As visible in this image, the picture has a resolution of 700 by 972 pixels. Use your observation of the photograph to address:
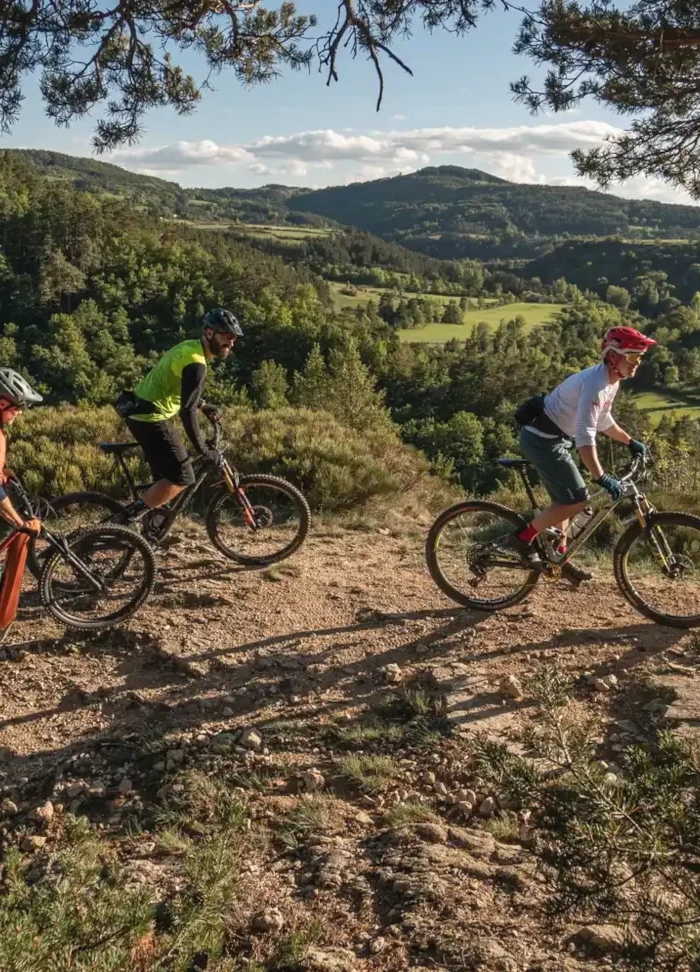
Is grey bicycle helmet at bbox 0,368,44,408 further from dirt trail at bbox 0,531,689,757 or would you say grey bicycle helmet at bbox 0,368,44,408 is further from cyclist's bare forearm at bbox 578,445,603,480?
cyclist's bare forearm at bbox 578,445,603,480

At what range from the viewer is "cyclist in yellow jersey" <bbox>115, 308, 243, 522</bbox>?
5.11m

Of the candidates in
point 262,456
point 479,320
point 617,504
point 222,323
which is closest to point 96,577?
point 222,323

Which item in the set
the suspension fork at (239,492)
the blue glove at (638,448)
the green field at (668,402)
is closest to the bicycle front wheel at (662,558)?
the blue glove at (638,448)

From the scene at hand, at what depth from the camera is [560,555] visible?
5.18 meters

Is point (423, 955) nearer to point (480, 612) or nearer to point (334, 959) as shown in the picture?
point (334, 959)

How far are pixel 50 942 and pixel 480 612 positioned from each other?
3.85 meters

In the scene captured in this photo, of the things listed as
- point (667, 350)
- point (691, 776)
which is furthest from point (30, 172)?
point (691, 776)

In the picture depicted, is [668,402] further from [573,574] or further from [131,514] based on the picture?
[131,514]

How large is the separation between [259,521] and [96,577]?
5.05 ft

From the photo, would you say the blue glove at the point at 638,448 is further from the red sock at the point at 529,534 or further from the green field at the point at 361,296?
the green field at the point at 361,296

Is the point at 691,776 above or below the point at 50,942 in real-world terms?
above

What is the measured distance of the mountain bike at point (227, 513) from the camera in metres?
5.37

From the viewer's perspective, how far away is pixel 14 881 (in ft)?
8.40

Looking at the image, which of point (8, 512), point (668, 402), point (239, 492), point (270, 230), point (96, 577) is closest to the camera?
point (8, 512)
